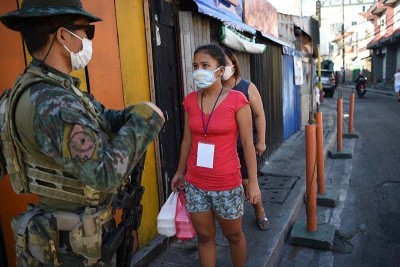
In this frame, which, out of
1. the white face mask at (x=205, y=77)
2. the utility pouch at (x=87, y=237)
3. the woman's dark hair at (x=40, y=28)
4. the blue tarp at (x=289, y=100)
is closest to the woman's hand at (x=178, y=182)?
the white face mask at (x=205, y=77)

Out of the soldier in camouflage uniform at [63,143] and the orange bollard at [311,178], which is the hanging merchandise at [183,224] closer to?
the soldier in camouflage uniform at [63,143]

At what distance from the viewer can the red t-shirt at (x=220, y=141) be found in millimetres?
2355

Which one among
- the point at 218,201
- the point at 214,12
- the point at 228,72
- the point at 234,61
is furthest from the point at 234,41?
the point at 218,201

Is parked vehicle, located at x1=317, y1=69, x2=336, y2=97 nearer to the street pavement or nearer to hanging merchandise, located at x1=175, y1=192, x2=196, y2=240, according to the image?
the street pavement

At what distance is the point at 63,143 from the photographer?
4.00 feet

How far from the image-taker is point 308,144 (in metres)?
3.63

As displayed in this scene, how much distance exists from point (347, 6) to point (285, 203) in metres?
71.4

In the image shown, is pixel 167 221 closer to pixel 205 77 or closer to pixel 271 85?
pixel 205 77

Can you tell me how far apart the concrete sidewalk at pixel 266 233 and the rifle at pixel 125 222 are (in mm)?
1248

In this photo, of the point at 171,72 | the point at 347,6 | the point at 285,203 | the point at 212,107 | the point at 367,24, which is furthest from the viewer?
the point at 347,6

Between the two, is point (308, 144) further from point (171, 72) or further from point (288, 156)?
point (288, 156)

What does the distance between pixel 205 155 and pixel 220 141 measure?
0.47 ft

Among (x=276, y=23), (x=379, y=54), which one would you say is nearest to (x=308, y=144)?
(x=276, y=23)

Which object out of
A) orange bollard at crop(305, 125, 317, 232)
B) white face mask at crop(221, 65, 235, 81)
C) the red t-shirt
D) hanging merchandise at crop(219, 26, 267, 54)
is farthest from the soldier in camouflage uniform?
hanging merchandise at crop(219, 26, 267, 54)
